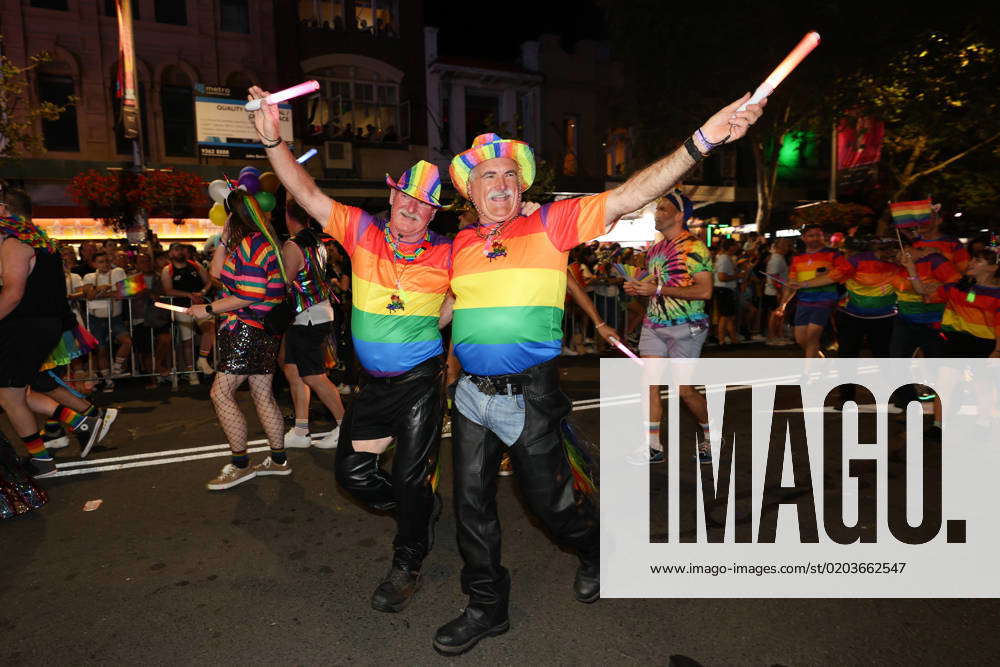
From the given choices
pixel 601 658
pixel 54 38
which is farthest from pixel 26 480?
pixel 54 38

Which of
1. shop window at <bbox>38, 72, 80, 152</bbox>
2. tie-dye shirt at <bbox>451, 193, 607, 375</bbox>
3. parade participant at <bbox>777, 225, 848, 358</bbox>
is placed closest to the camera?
tie-dye shirt at <bbox>451, 193, 607, 375</bbox>

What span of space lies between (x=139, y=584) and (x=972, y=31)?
825 inches

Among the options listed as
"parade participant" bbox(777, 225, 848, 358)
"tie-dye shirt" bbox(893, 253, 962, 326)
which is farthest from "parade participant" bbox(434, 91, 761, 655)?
"parade participant" bbox(777, 225, 848, 358)

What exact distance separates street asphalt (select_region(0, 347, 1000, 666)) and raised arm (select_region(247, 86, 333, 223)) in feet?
6.15

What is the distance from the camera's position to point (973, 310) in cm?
517

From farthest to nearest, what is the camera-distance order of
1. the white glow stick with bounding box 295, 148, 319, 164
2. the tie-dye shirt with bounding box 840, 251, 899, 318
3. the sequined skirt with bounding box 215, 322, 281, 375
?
the tie-dye shirt with bounding box 840, 251, 899, 318 < the sequined skirt with bounding box 215, 322, 281, 375 < the white glow stick with bounding box 295, 148, 319, 164

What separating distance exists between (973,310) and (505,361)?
4541 millimetres

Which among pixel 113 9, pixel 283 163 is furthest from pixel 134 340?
pixel 113 9

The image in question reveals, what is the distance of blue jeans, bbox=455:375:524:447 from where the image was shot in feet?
8.77

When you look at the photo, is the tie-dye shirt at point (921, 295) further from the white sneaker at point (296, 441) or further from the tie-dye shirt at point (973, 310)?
the white sneaker at point (296, 441)

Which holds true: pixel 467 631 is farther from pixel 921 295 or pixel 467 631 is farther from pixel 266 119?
pixel 921 295

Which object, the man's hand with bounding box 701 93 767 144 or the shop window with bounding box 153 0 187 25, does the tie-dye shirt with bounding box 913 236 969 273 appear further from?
the shop window with bounding box 153 0 187 25

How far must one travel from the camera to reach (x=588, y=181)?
915 inches

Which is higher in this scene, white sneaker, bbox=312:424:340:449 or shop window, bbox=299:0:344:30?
shop window, bbox=299:0:344:30
